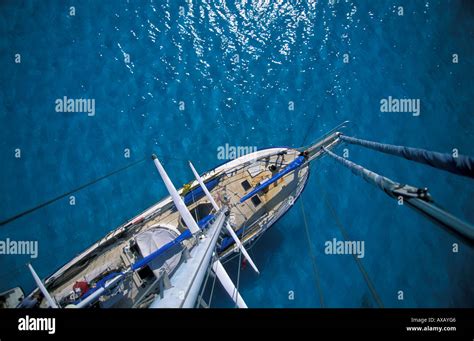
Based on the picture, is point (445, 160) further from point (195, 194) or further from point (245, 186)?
point (195, 194)

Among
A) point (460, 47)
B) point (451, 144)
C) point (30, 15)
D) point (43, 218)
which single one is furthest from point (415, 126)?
point (30, 15)

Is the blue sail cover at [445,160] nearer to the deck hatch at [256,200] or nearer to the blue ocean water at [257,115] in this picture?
the deck hatch at [256,200]

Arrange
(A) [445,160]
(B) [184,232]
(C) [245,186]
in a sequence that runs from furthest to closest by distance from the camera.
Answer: (C) [245,186] < (B) [184,232] < (A) [445,160]

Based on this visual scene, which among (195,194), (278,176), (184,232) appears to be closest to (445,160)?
(278,176)

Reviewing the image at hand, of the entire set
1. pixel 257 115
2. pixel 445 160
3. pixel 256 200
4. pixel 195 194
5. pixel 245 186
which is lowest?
pixel 256 200
